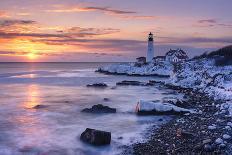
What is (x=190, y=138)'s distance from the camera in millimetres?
17406

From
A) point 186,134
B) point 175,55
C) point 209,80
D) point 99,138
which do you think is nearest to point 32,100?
point 209,80

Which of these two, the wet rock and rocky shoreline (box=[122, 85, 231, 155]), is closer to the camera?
rocky shoreline (box=[122, 85, 231, 155])

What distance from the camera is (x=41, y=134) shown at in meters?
21.0

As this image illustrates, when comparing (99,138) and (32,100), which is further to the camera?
(32,100)

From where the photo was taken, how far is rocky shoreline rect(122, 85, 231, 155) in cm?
1548

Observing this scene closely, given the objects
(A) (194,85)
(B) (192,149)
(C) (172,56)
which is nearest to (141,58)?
(C) (172,56)

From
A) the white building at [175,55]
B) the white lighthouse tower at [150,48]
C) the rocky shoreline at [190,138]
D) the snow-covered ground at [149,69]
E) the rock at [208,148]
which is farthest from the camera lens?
the white building at [175,55]

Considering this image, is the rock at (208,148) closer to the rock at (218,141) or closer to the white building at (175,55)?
the rock at (218,141)

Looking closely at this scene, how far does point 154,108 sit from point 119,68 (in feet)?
293

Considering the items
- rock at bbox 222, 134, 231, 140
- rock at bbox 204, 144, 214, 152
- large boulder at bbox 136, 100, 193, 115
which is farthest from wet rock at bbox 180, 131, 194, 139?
large boulder at bbox 136, 100, 193, 115

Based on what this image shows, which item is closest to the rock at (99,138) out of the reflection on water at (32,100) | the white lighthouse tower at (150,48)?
the reflection on water at (32,100)

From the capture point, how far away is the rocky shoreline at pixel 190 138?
50.8 ft

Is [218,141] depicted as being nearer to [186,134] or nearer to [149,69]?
[186,134]

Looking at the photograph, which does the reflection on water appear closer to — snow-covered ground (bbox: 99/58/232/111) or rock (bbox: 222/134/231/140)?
snow-covered ground (bbox: 99/58/232/111)
